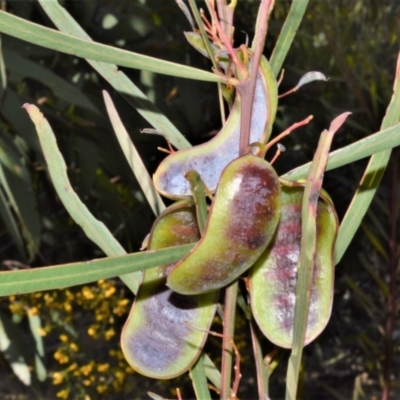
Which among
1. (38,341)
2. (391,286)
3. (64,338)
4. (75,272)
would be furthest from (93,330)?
(75,272)

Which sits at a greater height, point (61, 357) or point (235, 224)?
point (235, 224)

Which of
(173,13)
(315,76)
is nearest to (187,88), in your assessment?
(173,13)

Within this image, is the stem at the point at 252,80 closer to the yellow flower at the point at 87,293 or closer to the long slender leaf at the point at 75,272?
the long slender leaf at the point at 75,272

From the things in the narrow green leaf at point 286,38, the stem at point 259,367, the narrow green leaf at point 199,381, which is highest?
the narrow green leaf at point 286,38

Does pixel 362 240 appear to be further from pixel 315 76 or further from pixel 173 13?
pixel 315 76

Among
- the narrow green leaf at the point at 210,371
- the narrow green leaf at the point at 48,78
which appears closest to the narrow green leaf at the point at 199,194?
the narrow green leaf at the point at 210,371

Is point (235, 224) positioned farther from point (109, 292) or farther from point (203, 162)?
point (109, 292)

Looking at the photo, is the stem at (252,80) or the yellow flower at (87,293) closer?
the stem at (252,80)

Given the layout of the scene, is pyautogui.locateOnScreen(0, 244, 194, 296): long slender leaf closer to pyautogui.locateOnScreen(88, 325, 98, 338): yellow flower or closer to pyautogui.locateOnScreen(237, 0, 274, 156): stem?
pyautogui.locateOnScreen(237, 0, 274, 156): stem
